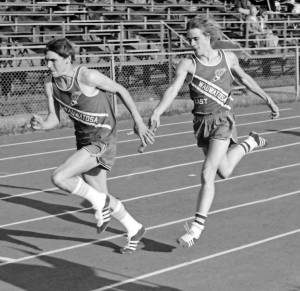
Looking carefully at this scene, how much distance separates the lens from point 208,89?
757cm

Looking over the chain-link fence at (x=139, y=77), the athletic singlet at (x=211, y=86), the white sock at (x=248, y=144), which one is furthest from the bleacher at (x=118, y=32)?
the athletic singlet at (x=211, y=86)

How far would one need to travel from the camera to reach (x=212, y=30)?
7480mm

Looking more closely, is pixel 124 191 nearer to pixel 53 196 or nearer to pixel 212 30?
pixel 53 196

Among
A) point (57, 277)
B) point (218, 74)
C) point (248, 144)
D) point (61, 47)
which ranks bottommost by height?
point (57, 277)

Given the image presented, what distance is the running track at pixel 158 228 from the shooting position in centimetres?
649

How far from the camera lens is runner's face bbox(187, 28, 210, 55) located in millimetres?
7441

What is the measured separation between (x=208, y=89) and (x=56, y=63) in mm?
1456

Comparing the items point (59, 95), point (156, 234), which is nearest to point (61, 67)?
point (59, 95)

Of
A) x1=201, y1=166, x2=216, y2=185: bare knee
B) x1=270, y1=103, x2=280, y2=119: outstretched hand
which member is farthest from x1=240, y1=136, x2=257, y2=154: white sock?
x1=201, y1=166, x2=216, y2=185: bare knee

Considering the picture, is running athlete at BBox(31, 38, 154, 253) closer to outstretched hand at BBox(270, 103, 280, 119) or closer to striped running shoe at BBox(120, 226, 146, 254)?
striped running shoe at BBox(120, 226, 146, 254)

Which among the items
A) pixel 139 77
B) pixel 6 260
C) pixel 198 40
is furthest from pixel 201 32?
pixel 139 77

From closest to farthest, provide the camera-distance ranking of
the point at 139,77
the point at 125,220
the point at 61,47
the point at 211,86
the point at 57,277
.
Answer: the point at 57,277, the point at 61,47, the point at 125,220, the point at 211,86, the point at 139,77

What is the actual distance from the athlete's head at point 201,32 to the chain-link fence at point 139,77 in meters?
9.44

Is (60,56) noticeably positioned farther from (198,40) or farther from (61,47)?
(198,40)
